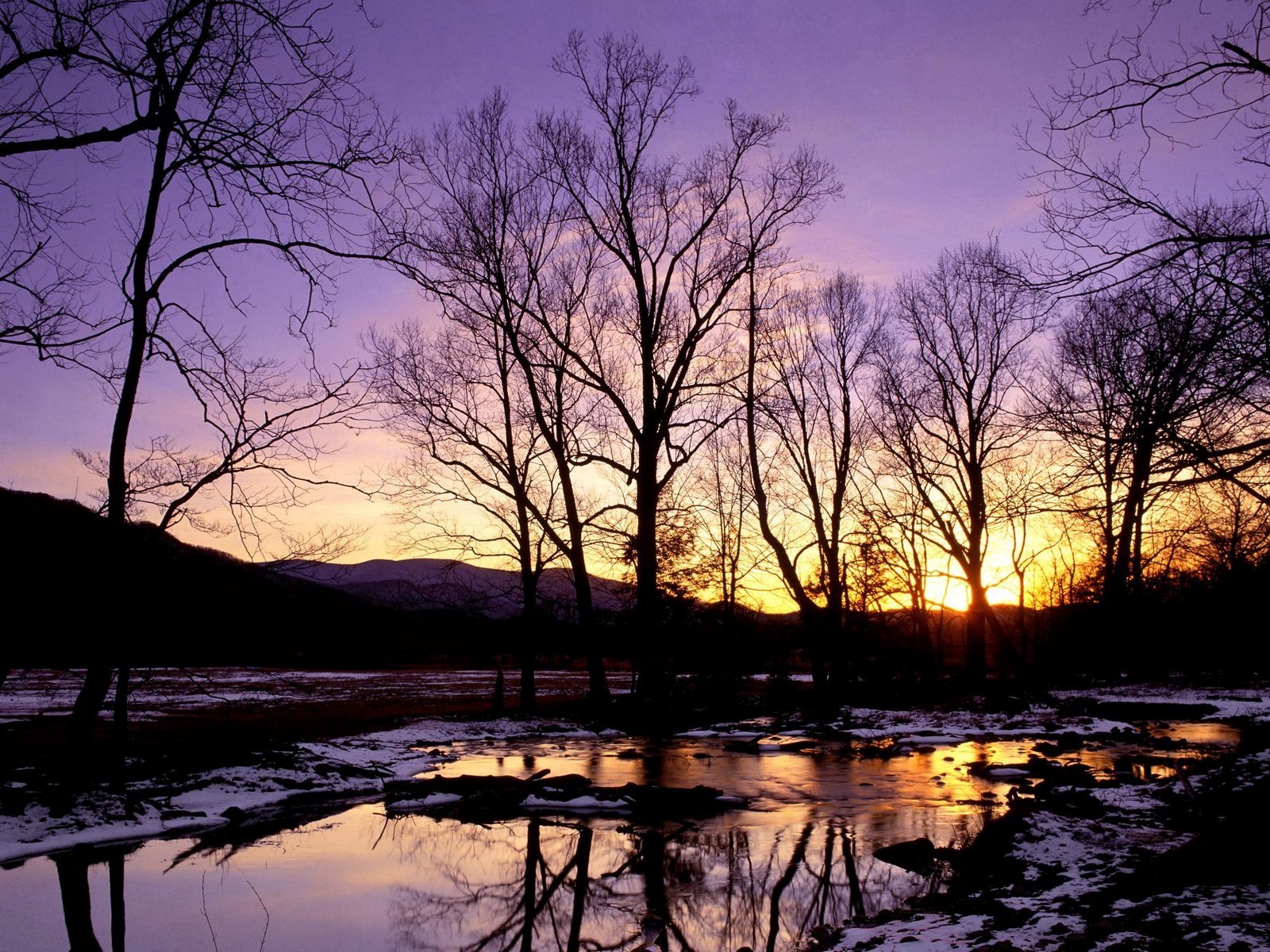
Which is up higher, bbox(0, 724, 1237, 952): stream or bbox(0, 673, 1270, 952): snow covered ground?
bbox(0, 673, 1270, 952): snow covered ground

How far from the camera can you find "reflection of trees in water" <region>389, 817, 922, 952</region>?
6551mm

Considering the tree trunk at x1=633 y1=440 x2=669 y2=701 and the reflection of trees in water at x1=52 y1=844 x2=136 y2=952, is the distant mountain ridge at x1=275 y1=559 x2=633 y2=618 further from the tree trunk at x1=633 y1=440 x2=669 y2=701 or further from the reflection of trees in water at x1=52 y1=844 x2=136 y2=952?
the reflection of trees in water at x1=52 y1=844 x2=136 y2=952

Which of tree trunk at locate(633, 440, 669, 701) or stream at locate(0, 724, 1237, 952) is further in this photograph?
tree trunk at locate(633, 440, 669, 701)

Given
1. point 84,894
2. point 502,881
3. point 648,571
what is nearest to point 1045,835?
point 502,881

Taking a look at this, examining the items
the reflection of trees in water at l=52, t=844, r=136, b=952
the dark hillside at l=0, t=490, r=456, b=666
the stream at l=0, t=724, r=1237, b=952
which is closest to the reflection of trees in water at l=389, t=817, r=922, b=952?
the stream at l=0, t=724, r=1237, b=952

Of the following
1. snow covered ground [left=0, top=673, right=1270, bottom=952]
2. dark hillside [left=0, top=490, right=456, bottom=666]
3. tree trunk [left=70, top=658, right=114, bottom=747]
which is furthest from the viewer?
dark hillside [left=0, top=490, right=456, bottom=666]

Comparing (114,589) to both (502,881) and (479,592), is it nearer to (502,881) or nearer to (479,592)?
(502,881)

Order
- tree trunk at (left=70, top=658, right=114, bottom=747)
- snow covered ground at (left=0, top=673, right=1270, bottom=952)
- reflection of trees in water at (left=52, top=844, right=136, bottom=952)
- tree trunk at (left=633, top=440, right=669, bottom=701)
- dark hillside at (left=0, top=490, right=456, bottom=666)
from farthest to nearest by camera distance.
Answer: tree trunk at (left=633, top=440, right=669, bottom=701) < dark hillside at (left=0, top=490, right=456, bottom=666) < tree trunk at (left=70, top=658, right=114, bottom=747) < reflection of trees in water at (left=52, top=844, right=136, bottom=952) < snow covered ground at (left=0, top=673, right=1270, bottom=952)

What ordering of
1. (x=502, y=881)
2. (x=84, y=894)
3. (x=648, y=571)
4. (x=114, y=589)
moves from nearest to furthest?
(x=84, y=894) < (x=502, y=881) < (x=114, y=589) < (x=648, y=571)

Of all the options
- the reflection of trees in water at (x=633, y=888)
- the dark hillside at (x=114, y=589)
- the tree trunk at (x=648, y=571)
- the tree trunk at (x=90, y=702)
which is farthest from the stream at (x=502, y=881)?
the tree trunk at (x=648, y=571)

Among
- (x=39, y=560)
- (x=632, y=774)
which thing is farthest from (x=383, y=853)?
(x=39, y=560)

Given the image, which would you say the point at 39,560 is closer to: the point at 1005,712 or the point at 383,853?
the point at 383,853

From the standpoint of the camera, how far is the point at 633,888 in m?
7.68

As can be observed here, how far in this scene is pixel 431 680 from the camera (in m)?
56.2
